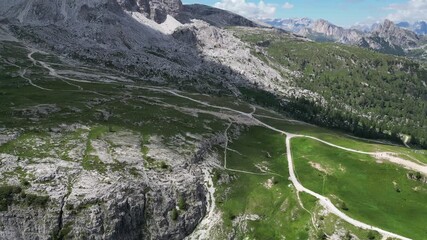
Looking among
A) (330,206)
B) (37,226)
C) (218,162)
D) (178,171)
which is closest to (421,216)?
(330,206)

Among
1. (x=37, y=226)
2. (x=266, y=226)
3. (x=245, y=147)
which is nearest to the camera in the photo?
(x=37, y=226)

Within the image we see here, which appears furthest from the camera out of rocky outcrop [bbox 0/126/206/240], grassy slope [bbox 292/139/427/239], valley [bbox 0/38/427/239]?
grassy slope [bbox 292/139/427/239]

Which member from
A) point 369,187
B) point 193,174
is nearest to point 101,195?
point 193,174

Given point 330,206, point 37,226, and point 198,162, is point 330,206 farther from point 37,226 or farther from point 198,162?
point 37,226

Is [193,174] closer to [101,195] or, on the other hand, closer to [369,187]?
[101,195]

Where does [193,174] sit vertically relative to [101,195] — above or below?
above

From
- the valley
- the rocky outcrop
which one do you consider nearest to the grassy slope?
the valley

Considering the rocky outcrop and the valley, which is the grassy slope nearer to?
the valley

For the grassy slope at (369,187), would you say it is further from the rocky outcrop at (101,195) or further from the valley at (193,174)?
the rocky outcrop at (101,195)

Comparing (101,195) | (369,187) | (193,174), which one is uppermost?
(369,187)

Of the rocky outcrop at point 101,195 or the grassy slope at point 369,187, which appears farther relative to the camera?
the grassy slope at point 369,187

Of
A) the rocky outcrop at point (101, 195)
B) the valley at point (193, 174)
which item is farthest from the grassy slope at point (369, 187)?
the rocky outcrop at point (101, 195)
